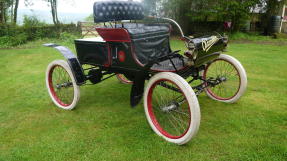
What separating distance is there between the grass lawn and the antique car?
21 centimetres

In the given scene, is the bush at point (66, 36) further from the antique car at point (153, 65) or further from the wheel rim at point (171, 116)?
the wheel rim at point (171, 116)

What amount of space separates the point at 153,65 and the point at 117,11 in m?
1.26

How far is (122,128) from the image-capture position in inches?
120

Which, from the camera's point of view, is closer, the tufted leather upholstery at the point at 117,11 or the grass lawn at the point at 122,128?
the grass lawn at the point at 122,128

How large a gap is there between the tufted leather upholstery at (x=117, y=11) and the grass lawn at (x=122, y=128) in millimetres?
1320

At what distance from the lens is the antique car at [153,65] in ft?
8.41

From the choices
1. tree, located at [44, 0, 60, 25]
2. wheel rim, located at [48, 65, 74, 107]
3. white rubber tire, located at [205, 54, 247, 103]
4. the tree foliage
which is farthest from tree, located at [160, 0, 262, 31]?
wheel rim, located at [48, 65, 74, 107]

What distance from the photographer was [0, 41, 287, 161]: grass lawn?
8.33 ft

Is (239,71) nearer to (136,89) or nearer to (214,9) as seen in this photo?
(136,89)

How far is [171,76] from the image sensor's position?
2477mm

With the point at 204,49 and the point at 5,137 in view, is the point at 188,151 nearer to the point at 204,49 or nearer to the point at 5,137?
the point at 204,49

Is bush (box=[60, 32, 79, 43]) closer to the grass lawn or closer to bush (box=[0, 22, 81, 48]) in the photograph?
bush (box=[0, 22, 81, 48])

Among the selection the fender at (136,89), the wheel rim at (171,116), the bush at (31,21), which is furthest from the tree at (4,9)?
the wheel rim at (171,116)

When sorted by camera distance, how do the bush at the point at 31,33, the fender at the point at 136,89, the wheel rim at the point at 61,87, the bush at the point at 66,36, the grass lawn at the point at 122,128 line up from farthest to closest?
the bush at the point at 66,36, the bush at the point at 31,33, the wheel rim at the point at 61,87, the fender at the point at 136,89, the grass lawn at the point at 122,128
